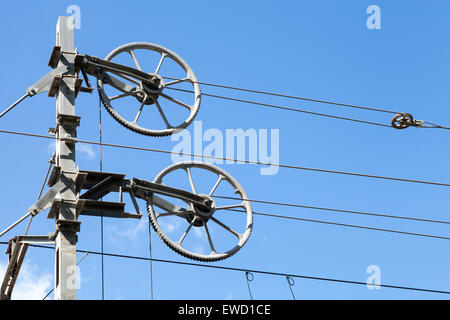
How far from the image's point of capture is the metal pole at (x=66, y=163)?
12.0m

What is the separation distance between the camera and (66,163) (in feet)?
42.5

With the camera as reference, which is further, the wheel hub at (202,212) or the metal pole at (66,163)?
the wheel hub at (202,212)

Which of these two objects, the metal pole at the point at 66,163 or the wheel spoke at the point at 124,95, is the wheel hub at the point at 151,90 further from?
the metal pole at the point at 66,163

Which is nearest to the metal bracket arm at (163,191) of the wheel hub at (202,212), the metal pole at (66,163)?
the wheel hub at (202,212)

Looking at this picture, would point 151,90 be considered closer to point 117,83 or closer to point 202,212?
point 117,83

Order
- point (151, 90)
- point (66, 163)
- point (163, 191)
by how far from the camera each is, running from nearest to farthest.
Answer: point (66, 163) < point (163, 191) < point (151, 90)

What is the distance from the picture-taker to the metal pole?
472 inches

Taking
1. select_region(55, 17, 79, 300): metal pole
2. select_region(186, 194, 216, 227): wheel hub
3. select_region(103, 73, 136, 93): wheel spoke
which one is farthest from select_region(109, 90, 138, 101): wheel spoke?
select_region(186, 194, 216, 227): wheel hub

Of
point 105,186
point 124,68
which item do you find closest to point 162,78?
point 124,68

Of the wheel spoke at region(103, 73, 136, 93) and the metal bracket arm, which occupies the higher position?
the wheel spoke at region(103, 73, 136, 93)

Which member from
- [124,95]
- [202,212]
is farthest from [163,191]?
[124,95]

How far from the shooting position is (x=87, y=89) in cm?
1409

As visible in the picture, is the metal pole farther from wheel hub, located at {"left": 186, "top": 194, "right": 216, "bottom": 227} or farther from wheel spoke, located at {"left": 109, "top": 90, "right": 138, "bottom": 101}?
wheel hub, located at {"left": 186, "top": 194, "right": 216, "bottom": 227}
